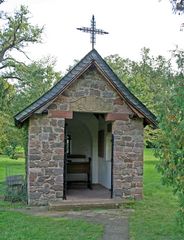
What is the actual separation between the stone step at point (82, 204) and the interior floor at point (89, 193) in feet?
2.27

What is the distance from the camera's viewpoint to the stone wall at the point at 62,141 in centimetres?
1138

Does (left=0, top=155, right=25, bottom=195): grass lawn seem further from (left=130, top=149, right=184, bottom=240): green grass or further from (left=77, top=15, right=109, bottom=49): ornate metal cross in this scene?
(left=77, top=15, right=109, bottom=49): ornate metal cross

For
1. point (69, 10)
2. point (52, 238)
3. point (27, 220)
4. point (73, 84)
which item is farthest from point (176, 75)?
point (69, 10)

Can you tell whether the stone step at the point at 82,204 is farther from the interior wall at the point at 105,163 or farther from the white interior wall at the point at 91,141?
the white interior wall at the point at 91,141

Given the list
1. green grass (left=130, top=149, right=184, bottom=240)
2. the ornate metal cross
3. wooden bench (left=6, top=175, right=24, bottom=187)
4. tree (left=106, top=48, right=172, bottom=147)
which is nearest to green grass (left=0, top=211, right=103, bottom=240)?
green grass (left=130, top=149, right=184, bottom=240)

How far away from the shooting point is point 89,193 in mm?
13031

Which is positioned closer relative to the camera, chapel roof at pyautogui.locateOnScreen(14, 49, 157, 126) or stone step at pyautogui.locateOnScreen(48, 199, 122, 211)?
stone step at pyautogui.locateOnScreen(48, 199, 122, 211)

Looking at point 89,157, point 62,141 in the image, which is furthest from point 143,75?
point 62,141

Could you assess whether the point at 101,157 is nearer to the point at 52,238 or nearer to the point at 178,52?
the point at 52,238

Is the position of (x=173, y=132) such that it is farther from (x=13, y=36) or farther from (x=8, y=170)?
(x=13, y=36)

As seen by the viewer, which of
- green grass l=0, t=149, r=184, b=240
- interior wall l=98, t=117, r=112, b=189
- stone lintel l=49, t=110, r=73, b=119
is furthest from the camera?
interior wall l=98, t=117, r=112, b=189

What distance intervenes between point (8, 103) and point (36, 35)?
5267mm

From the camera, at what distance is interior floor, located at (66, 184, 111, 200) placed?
1217cm

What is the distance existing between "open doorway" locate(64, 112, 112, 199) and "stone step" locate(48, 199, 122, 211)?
1156mm
